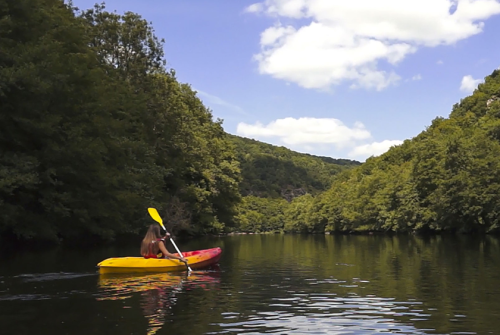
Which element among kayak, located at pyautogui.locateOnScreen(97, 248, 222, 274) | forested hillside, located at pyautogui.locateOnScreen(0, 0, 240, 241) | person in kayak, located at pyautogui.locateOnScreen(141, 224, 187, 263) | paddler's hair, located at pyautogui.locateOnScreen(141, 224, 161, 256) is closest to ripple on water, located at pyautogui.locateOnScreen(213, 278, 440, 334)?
kayak, located at pyautogui.locateOnScreen(97, 248, 222, 274)

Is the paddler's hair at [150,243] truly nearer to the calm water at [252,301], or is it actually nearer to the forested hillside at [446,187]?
the calm water at [252,301]

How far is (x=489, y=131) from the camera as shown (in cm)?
7912

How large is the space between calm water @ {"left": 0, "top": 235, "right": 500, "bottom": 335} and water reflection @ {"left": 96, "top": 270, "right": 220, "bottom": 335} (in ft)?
0.08

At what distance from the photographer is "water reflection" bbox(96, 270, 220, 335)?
438 inches

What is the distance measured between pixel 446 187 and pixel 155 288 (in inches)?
2268

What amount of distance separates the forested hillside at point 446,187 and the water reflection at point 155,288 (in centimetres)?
5020

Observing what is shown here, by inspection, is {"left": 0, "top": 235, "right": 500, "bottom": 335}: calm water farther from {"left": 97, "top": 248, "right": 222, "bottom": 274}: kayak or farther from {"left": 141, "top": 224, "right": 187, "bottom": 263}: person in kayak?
Result: {"left": 141, "top": 224, "right": 187, "bottom": 263}: person in kayak

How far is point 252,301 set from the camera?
12.7 metres

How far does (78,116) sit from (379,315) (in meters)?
24.1

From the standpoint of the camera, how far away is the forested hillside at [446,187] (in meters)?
62.8

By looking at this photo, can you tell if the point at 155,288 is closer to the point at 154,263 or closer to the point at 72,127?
the point at 154,263

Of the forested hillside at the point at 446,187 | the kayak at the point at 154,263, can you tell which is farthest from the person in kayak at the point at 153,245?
the forested hillside at the point at 446,187

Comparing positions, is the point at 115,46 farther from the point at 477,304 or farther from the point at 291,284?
the point at 477,304

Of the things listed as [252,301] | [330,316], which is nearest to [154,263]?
[252,301]
